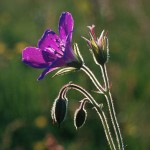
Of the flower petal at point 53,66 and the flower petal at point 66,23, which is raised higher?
the flower petal at point 66,23

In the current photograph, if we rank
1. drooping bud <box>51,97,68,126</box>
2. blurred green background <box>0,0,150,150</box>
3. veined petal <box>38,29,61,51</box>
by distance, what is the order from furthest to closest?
blurred green background <box>0,0,150,150</box> → veined petal <box>38,29,61,51</box> → drooping bud <box>51,97,68,126</box>

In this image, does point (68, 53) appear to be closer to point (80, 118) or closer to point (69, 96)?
point (80, 118)

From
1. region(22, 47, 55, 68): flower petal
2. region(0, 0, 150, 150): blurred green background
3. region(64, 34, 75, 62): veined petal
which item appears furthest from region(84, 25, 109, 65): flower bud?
region(0, 0, 150, 150): blurred green background

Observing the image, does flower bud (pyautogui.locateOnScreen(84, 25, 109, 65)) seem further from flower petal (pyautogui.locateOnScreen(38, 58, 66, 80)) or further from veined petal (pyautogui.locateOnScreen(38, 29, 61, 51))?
veined petal (pyautogui.locateOnScreen(38, 29, 61, 51))

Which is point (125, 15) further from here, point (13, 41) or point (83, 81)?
point (83, 81)

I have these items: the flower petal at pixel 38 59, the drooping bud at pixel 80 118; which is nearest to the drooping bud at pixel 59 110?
the drooping bud at pixel 80 118

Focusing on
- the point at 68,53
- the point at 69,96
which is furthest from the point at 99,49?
the point at 69,96

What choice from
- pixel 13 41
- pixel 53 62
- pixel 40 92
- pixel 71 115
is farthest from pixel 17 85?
pixel 53 62

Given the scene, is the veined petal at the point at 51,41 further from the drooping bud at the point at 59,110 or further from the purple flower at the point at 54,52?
the drooping bud at the point at 59,110
